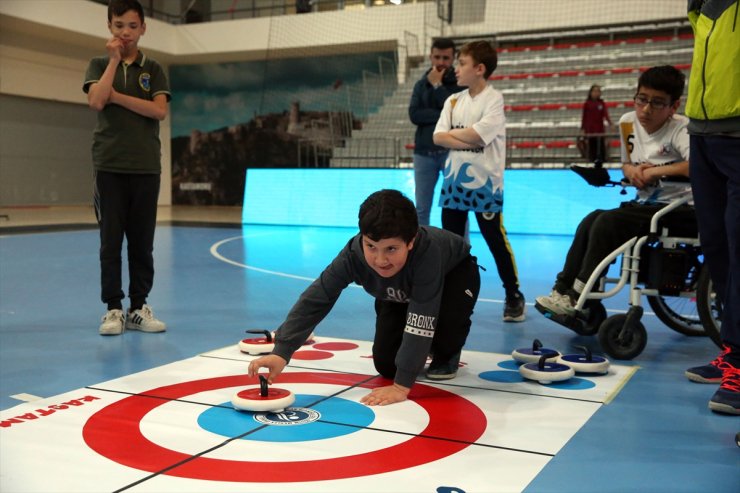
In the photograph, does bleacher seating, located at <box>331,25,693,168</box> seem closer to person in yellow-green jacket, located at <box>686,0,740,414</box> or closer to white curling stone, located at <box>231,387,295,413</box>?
person in yellow-green jacket, located at <box>686,0,740,414</box>

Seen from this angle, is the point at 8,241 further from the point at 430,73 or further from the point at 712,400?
the point at 712,400

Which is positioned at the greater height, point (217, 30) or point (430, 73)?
point (217, 30)

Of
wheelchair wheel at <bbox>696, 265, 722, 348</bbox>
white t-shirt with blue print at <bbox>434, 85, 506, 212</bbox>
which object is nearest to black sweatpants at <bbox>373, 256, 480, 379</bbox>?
wheelchair wheel at <bbox>696, 265, 722, 348</bbox>

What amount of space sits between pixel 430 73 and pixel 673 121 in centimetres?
179

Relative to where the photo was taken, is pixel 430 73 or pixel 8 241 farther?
pixel 8 241

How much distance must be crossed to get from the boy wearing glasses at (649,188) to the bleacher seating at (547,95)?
8606mm

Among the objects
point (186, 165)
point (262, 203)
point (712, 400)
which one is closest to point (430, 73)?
point (712, 400)

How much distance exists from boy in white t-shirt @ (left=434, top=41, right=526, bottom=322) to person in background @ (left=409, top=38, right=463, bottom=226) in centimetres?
69

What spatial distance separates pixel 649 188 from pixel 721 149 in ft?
3.06

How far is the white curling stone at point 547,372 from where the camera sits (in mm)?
2539

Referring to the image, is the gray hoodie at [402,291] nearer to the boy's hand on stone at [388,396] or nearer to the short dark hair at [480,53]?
the boy's hand on stone at [388,396]

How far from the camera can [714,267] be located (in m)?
2.56

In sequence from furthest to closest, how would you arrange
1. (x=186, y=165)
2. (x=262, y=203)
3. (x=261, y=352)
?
(x=186, y=165) < (x=262, y=203) < (x=261, y=352)

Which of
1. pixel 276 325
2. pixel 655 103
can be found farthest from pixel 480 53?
pixel 276 325
